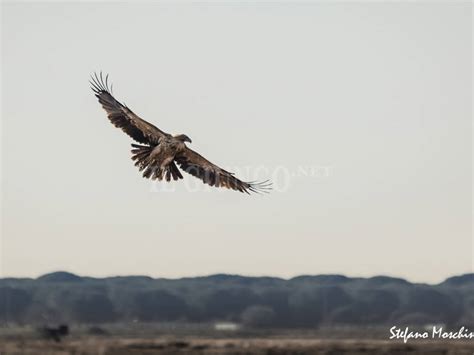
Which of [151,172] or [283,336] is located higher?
[151,172]

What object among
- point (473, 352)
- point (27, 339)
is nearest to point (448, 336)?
point (473, 352)

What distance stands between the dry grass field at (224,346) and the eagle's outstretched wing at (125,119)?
6.08 metres

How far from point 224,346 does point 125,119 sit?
282 inches

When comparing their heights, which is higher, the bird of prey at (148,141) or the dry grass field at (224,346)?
the bird of prey at (148,141)

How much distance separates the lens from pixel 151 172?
4497 cm

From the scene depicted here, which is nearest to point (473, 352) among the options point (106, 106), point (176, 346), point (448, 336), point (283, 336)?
point (448, 336)

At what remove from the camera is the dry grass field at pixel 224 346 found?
46.6 metres

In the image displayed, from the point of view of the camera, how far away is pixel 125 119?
45.5 metres

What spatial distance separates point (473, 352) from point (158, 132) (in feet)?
36.4

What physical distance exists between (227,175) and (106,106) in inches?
161

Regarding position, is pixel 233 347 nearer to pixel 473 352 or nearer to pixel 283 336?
pixel 283 336

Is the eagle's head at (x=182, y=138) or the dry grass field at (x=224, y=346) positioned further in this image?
the dry grass field at (x=224, y=346)

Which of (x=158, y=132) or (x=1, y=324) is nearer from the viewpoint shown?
(x=158, y=132)

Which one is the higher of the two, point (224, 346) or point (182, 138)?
point (182, 138)
